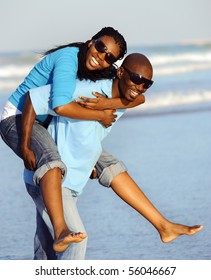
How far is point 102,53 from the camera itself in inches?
147

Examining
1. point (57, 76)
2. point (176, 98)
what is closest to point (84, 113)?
point (57, 76)

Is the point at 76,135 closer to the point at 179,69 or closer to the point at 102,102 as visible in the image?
the point at 102,102

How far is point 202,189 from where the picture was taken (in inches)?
229

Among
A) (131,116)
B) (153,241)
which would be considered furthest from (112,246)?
(131,116)

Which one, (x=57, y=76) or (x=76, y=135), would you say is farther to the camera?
(x=76, y=135)

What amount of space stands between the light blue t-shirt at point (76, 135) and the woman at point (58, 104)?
5 cm

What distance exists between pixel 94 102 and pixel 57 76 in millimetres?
201

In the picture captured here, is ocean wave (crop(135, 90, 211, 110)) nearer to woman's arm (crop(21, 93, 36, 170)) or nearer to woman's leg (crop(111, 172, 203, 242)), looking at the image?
woman's leg (crop(111, 172, 203, 242))

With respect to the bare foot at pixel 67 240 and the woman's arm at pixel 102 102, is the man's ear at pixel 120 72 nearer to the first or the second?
the woman's arm at pixel 102 102

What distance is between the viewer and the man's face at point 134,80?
374 cm

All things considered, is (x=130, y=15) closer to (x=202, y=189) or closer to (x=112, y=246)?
(x=202, y=189)

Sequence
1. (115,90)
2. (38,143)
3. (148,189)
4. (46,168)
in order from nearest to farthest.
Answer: (46,168) → (38,143) → (115,90) → (148,189)

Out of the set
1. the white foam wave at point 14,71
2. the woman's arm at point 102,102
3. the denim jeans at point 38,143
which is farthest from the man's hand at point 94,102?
the white foam wave at point 14,71

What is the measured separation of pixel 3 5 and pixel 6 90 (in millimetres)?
3684
